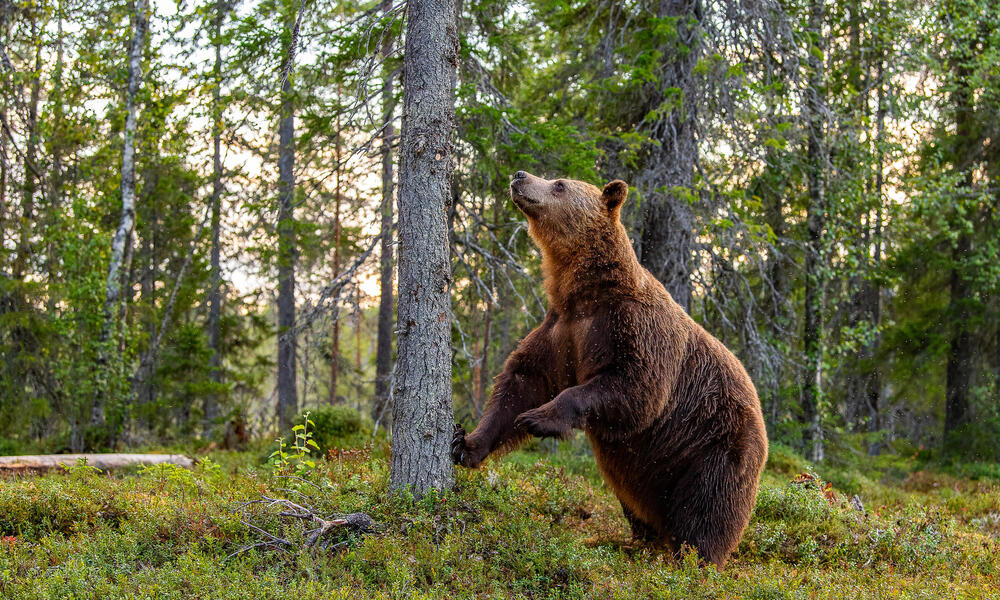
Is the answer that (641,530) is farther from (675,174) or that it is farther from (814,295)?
(814,295)

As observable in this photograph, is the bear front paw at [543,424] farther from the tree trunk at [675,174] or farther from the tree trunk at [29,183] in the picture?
the tree trunk at [29,183]

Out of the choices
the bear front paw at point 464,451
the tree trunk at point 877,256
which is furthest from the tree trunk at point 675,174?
the bear front paw at point 464,451

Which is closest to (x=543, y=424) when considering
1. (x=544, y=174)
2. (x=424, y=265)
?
(x=424, y=265)

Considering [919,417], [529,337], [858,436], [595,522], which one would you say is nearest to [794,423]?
[858,436]

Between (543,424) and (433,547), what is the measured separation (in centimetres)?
109

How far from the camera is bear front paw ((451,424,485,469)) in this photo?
18.3 feet

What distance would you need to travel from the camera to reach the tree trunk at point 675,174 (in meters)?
10.1

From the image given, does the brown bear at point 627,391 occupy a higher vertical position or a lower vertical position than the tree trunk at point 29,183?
lower

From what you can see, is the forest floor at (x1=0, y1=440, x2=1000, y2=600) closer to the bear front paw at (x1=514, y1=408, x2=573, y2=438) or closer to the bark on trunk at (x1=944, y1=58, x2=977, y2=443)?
the bear front paw at (x1=514, y1=408, x2=573, y2=438)

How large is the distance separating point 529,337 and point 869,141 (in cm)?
846

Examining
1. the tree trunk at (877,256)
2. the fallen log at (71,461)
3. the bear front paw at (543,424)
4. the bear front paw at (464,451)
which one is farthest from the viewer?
the tree trunk at (877,256)

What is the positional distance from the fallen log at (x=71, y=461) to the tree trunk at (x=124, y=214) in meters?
3.40

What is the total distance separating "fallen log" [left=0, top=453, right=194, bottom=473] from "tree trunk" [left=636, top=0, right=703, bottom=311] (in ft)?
23.0

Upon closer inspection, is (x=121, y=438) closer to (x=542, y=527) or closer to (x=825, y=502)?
(x=542, y=527)
